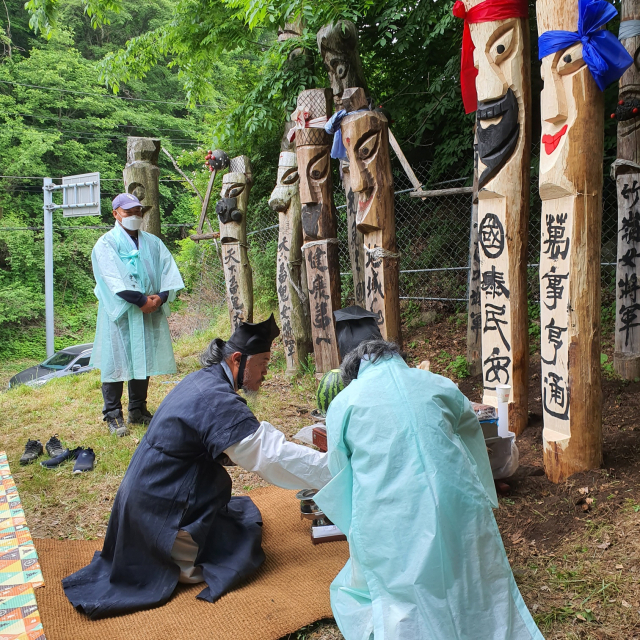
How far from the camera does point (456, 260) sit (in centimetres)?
839

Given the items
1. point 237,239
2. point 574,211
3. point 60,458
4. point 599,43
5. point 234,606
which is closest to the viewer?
point 234,606

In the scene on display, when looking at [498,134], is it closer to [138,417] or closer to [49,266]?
[138,417]

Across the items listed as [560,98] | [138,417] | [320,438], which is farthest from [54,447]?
[560,98]

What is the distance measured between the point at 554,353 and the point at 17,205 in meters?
19.8

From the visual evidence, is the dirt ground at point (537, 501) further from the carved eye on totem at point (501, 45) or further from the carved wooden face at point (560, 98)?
the carved eye on totem at point (501, 45)

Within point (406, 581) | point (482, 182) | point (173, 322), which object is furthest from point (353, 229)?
point (173, 322)

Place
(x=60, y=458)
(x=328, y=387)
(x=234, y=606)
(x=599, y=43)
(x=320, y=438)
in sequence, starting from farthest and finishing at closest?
(x=60, y=458), (x=328, y=387), (x=320, y=438), (x=599, y=43), (x=234, y=606)

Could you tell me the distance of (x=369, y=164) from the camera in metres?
5.15

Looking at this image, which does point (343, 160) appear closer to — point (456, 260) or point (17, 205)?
point (456, 260)

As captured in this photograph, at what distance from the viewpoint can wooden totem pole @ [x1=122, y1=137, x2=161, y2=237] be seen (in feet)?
22.9

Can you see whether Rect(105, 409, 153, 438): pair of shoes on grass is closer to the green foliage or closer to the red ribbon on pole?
the green foliage

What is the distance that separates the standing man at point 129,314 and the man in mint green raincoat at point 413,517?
3.56 meters

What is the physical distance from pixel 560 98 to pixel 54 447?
184 inches

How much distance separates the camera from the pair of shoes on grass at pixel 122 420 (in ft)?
17.2
